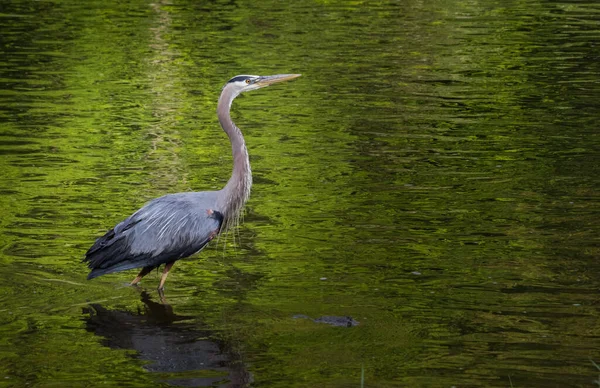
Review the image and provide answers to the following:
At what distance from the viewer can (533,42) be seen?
24.6 metres

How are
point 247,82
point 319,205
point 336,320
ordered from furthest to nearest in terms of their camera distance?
point 319,205
point 247,82
point 336,320

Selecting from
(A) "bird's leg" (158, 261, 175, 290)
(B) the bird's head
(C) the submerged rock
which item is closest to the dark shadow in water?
(A) "bird's leg" (158, 261, 175, 290)

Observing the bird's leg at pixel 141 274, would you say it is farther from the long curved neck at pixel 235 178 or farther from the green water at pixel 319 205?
the long curved neck at pixel 235 178

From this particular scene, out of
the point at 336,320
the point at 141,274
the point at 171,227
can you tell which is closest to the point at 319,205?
the point at 141,274

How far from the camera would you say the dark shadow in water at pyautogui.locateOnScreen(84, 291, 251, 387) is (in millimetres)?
8133

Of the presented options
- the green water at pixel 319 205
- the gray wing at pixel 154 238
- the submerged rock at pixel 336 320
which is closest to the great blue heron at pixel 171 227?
the gray wing at pixel 154 238

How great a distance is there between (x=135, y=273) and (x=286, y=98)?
8725mm

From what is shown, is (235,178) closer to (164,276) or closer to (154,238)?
(154,238)

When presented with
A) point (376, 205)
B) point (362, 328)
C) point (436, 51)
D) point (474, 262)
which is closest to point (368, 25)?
point (436, 51)

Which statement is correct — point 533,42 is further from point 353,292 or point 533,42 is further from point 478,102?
point 353,292

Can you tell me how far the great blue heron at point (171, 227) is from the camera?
987cm

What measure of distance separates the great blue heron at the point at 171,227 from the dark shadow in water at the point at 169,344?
1.18 feet

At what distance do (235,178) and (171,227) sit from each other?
0.76 m

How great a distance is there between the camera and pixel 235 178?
10250 millimetres
